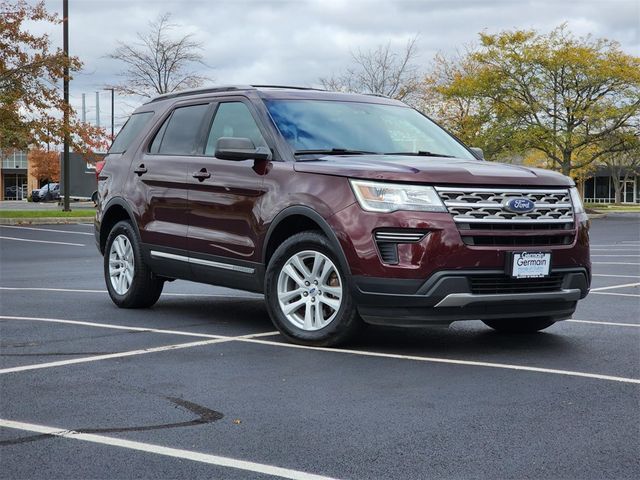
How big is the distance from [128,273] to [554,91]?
44.5 meters

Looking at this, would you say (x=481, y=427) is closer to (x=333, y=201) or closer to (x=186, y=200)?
(x=333, y=201)

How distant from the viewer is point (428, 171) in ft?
21.9

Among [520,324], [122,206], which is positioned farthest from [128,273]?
[520,324]

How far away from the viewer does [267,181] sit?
7465 mm

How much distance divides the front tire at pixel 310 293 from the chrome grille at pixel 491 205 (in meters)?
0.91

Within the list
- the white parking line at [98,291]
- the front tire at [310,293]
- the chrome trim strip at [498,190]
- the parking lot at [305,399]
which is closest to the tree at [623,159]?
the white parking line at [98,291]

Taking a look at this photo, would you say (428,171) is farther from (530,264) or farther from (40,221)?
(40,221)

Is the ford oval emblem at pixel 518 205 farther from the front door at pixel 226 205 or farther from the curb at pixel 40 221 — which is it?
the curb at pixel 40 221

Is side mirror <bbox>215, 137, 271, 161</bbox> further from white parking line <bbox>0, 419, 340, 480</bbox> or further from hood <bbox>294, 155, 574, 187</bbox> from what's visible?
white parking line <bbox>0, 419, 340, 480</bbox>

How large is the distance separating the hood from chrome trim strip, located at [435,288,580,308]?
778 millimetres

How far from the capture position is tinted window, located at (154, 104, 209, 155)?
8625 mm

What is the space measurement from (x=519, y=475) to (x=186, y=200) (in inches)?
197

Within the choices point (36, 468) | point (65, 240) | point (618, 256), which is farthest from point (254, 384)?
point (65, 240)

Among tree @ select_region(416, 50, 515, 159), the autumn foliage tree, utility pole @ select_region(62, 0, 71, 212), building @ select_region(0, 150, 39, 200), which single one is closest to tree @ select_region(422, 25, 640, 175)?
tree @ select_region(416, 50, 515, 159)
